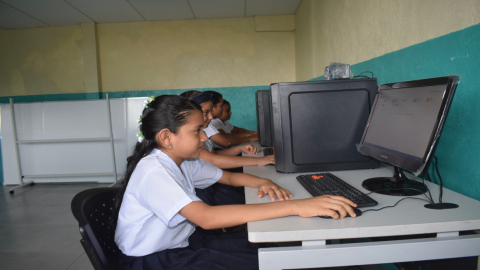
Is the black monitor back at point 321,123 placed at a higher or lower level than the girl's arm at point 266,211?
higher

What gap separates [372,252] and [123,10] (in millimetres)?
4322

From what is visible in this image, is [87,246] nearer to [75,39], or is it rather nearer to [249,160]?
[249,160]

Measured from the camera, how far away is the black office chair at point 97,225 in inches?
30.9

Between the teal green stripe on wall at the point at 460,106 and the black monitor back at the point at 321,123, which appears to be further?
the black monitor back at the point at 321,123

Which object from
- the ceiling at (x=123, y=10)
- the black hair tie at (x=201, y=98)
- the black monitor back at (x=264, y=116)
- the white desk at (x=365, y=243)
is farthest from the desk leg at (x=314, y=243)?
the ceiling at (x=123, y=10)

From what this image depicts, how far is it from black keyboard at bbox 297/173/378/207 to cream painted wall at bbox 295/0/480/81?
2.11ft

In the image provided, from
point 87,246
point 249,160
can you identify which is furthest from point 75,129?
point 87,246

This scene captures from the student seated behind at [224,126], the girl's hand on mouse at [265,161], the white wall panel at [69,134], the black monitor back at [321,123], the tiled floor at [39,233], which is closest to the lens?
the black monitor back at [321,123]

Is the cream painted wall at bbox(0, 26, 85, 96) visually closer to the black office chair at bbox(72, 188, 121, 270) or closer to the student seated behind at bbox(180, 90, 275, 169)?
the student seated behind at bbox(180, 90, 275, 169)

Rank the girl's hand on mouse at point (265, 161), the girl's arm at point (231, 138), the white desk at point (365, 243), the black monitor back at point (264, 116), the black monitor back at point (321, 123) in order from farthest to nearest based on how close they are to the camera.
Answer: the girl's arm at point (231, 138) → the black monitor back at point (264, 116) → the girl's hand on mouse at point (265, 161) → the black monitor back at point (321, 123) → the white desk at point (365, 243)

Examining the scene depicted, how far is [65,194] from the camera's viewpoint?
3502mm

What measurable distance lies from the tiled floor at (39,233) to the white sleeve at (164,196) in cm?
118

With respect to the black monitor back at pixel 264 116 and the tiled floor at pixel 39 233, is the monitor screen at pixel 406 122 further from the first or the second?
the tiled floor at pixel 39 233

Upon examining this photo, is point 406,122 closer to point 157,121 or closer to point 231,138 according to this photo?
point 157,121
